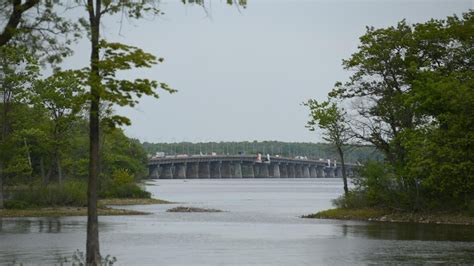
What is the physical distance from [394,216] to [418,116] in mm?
9193

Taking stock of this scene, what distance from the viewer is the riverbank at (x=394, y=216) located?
5931 centimetres

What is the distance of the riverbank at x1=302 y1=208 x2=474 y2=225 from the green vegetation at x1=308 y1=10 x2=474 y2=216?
37 cm

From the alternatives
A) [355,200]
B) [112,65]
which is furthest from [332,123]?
[112,65]

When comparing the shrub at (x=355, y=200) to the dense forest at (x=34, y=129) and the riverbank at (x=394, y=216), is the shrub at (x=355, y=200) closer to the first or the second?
the riverbank at (x=394, y=216)

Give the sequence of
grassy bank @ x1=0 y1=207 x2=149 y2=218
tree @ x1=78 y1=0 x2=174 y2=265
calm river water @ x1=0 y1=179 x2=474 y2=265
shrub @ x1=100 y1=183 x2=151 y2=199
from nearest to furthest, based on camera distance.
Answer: tree @ x1=78 y1=0 x2=174 y2=265, calm river water @ x1=0 y1=179 x2=474 y2=265, grassy bank @ x1=0 y1=207 x2=149 y2=218, shrub @ x1=100 y1=183 x2=151 y2=199

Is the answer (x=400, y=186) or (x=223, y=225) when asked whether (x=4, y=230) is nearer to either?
(x=223, y=225)

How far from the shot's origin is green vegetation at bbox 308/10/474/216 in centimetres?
5622

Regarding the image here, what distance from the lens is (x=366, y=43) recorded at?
65.1 metres

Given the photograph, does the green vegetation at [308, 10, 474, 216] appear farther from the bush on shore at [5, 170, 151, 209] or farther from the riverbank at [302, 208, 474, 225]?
the bush on shore at [5, 170, 151, 209]

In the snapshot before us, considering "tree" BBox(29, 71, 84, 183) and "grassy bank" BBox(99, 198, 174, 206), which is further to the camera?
"grassy bank" BBox(99, 198, 174, 206)

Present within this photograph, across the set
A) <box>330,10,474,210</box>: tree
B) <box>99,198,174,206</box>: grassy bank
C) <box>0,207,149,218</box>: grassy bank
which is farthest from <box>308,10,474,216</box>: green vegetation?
<box>99,198,174,206</box>: grassy bank

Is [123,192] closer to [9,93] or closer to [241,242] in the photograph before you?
[9,93]

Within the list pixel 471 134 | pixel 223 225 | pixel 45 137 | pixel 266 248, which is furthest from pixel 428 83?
pixel 45 137

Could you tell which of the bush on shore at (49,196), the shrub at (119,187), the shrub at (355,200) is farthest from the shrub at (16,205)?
the shrub at (355,200)
